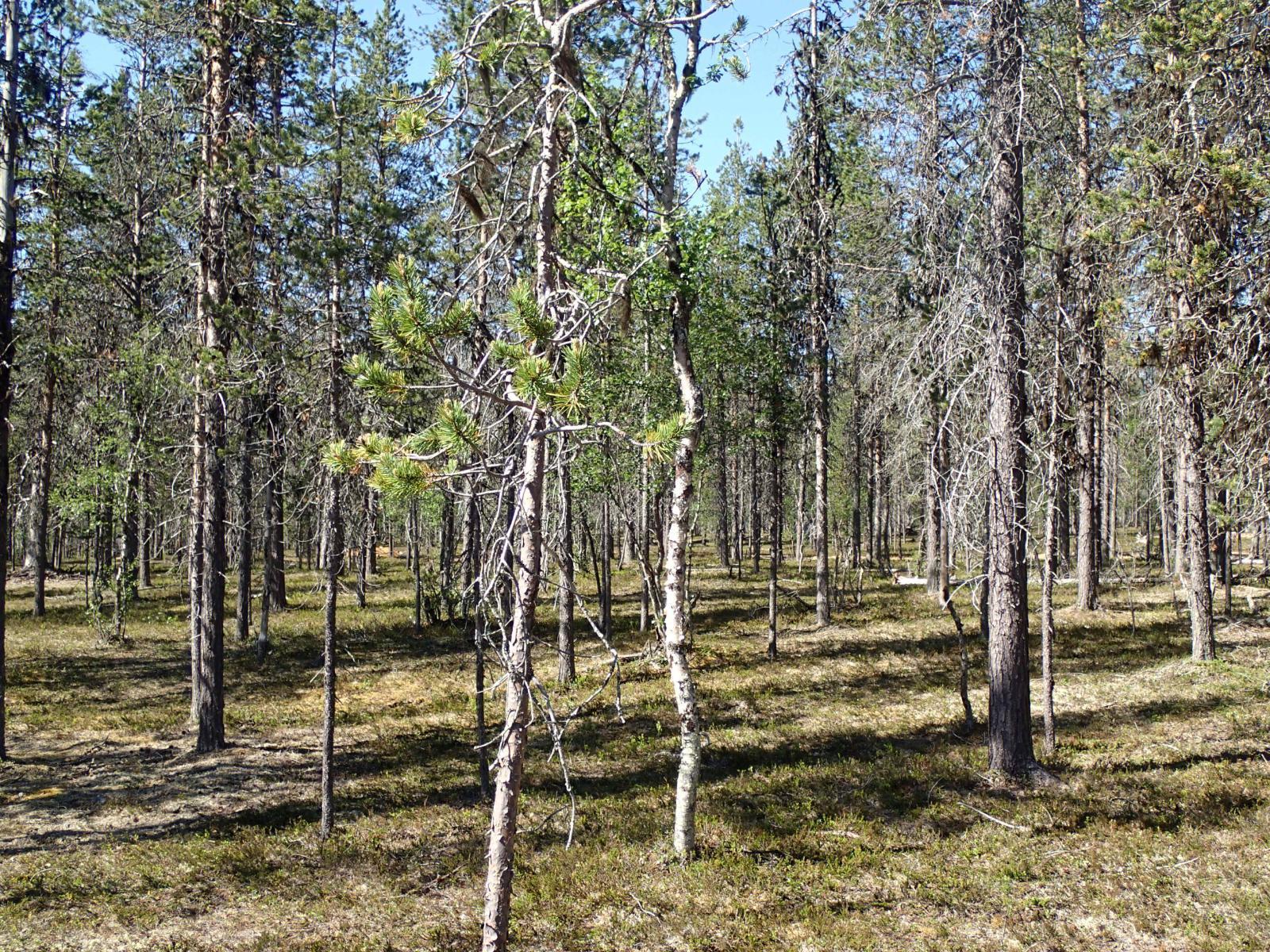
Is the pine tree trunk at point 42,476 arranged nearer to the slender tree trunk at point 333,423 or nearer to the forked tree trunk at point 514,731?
the slender tree trunk at point 333,423

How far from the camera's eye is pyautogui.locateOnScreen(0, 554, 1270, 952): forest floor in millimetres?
7512

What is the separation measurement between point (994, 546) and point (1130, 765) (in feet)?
12.0

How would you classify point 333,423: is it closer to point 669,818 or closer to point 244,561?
point 669,818

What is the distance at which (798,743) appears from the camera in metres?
12.6


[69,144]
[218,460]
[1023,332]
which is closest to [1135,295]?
[1023,332]

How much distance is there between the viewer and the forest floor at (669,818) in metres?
7.51

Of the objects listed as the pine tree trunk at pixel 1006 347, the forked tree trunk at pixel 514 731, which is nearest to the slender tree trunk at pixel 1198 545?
the pine tree trunk at pixel 1006 347

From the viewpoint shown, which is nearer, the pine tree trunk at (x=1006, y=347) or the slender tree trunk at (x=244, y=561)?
the pine tree trunk at (x=1006, y=347)

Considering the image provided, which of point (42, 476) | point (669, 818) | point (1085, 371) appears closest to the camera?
point (669, 818)

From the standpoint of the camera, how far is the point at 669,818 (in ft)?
32.7

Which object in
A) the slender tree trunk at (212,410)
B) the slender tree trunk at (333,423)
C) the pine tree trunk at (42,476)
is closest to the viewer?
the slender tree trunk at (333,423)

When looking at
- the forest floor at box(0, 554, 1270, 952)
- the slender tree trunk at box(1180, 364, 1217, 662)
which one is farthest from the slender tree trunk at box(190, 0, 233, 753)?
the slender tree trunk at box(1180, 364, 1217, 662)

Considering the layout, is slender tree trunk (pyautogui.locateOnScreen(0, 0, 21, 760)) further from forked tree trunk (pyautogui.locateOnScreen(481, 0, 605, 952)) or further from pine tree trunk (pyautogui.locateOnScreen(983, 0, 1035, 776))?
pine tree trunk (pyautogui.locateOnScreen(983, 0, 1035, 776))

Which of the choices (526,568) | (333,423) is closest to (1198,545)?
(526,568)
